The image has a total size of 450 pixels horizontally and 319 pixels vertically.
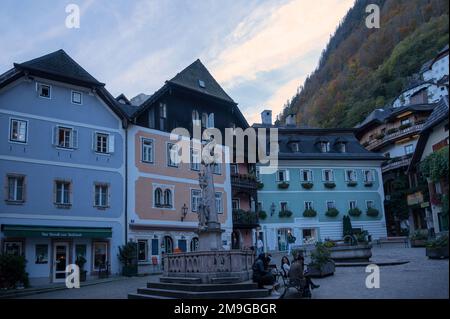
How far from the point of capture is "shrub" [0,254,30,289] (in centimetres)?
2308

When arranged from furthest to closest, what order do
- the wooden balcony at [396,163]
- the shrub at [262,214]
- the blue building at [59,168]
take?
the wooden balcony at [396,163] < the shrub at [262,214] < the blue building at [59,168]

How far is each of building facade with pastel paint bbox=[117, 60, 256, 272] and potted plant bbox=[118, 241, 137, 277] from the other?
1129 millimetres

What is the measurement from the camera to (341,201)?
51.2m

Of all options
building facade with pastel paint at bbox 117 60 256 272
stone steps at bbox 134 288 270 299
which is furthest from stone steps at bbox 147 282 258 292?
building facade with pastel paint at bbox 117 60 256 272

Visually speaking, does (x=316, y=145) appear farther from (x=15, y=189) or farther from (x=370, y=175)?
(x=15, y=189)

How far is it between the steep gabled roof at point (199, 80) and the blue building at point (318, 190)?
10.7 metres

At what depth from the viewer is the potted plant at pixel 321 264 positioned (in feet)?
64.3

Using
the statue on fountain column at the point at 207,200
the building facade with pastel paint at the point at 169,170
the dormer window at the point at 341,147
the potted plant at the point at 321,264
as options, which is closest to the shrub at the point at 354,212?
the dormer window at the point at 341,147

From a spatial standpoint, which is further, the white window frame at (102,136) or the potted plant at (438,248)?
the white window frame at (102,136)

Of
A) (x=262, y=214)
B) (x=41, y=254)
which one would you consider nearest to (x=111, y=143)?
(x=41, y=254)

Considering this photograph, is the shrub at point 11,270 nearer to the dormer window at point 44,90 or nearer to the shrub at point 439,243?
the dormer window at point 44,90

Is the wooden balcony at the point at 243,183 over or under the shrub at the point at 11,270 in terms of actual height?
over

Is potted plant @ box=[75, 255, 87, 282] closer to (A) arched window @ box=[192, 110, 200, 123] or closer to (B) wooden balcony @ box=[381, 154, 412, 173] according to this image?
(A) arched window @ box=[192, 110, 200, 123]
